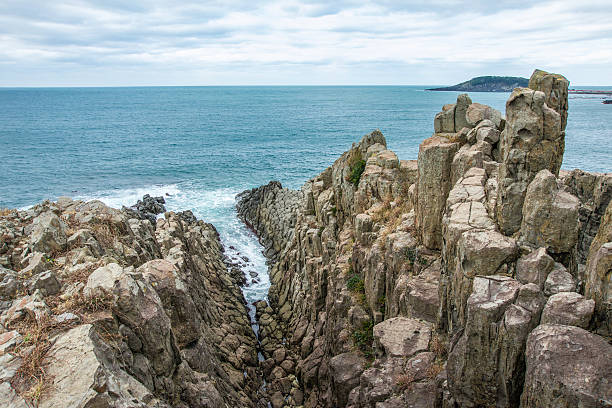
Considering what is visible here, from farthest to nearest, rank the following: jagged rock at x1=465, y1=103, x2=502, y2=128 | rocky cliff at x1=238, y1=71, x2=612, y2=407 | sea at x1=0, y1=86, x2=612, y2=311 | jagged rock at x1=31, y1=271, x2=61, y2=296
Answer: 1. sea at x1=0, y1=86, x2=612, y2=311
2. jagged rock at x1=465, y1=103, x2=502, y2=128
3. jagged rock at x1=31, y1=271, x2=61, y2=296
4. rocky cliff at x1=238, y1=71, x2=612, y2=407

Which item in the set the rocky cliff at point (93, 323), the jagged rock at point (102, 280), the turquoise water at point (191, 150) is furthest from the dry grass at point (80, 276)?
the turquoise water at point (191, 150)

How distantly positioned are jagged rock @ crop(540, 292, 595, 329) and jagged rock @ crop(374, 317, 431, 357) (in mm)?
7113

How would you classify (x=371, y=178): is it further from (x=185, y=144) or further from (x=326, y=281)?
(x=185, y=144)

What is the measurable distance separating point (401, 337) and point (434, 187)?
8.16 metres

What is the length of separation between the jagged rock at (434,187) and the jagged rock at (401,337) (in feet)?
15.0

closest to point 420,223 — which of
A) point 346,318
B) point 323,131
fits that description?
point 346,318

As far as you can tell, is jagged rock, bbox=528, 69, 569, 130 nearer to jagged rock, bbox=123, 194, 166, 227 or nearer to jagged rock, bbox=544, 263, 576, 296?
jagged rock, bbox=544, 263, 576, 296

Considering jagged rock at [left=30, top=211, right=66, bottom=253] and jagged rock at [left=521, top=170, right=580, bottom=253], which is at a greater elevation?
jagged rock at [left=521, top=170, right=580, bottom=253]

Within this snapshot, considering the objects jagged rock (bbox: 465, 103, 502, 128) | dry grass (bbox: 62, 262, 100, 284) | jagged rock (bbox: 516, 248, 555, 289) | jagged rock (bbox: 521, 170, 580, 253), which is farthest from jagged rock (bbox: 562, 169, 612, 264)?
dry grass (bbox: 62, 262, 100, 284)

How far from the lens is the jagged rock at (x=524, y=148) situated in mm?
14836

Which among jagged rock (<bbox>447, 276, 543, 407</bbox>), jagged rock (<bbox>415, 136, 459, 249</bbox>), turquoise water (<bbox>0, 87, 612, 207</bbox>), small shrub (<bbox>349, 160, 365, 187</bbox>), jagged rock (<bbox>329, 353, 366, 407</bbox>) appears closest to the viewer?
jagged rock (<bbox>447, 276, 543, 407</bbox>)

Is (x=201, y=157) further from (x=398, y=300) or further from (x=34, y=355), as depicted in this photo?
(x=34, y=355)

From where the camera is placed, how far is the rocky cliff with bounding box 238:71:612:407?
1096cm

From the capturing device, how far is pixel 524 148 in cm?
1502
